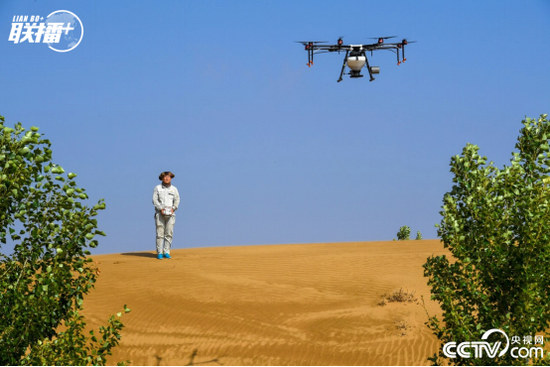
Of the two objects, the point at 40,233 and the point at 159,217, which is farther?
the point at 159,217

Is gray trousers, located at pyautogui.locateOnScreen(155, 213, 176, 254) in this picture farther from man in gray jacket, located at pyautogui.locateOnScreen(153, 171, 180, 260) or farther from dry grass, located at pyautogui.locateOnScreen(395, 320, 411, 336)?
dry grass, located at pyautogui.locateOnScreen(395, 320, 411, 336)

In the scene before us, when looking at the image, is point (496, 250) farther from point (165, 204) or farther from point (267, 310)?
point (165, 204)

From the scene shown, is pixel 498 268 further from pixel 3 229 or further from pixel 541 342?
pixel 3 229

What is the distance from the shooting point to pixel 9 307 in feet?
21.4

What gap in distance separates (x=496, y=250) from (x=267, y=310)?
29.9 feet

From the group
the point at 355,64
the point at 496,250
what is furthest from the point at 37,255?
the point at 355,64

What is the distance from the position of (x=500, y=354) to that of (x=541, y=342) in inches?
42.1

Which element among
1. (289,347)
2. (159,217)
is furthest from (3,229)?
(159,217)

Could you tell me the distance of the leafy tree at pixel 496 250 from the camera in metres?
7.38

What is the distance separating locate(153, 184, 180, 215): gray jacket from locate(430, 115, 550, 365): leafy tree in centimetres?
1394

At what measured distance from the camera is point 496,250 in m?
7.39

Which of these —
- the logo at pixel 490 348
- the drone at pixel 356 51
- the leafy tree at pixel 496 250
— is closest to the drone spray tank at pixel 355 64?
the drone at pixel 356 51

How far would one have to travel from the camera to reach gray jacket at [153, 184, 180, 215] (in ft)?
67.8

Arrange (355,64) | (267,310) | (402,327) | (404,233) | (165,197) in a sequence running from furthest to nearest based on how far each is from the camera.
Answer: (404,233)
(355,64)
(165,197)
(267,310)
(402,327)
